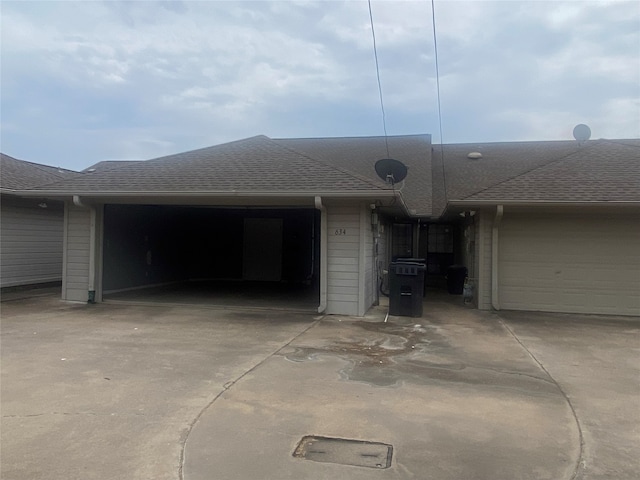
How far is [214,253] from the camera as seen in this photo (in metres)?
16.8

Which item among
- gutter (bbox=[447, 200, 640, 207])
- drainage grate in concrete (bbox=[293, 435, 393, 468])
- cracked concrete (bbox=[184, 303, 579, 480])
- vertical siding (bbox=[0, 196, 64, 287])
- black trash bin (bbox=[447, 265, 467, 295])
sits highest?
gutter (bbox=[447, 200, 640, 207])

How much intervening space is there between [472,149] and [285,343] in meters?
15.0

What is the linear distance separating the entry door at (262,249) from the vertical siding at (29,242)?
5.76m

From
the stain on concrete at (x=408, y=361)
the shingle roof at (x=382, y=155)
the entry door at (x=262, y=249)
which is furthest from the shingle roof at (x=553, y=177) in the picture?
the entry door at (x=262, y=249)

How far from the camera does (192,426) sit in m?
3.84

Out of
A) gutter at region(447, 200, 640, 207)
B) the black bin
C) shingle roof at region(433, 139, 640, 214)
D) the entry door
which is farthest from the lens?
the entry door

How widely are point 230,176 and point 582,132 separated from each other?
49.7 feet

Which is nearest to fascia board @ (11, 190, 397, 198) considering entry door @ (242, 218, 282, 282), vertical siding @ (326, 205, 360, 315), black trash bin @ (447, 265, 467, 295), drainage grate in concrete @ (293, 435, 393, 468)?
vertical siding @ (326, 205, 360, 315)

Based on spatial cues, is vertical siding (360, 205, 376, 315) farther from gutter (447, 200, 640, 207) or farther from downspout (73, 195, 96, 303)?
downspout (73, 195, 96, 303)

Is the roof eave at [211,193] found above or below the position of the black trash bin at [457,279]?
above

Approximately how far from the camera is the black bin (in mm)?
9648

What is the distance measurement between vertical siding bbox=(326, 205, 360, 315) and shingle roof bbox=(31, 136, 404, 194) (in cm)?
68

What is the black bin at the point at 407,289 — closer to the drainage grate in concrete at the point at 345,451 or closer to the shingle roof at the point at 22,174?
the drainage grate in concrete at the point at 345,451

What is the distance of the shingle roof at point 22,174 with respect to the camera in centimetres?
1165
